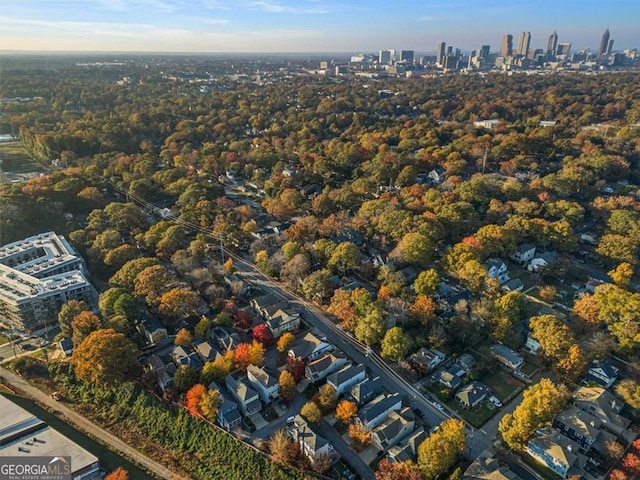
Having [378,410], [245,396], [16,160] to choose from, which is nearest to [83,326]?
[245,396]

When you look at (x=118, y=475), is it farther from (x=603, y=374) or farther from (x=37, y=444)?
(x=603, y=374)

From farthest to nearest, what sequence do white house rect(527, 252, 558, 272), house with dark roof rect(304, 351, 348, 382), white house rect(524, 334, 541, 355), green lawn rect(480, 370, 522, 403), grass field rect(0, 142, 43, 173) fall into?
grass field rect(0, 142, 43, 173), white house rect(527, 252, 558, 272), white house rect(524, 334, 541, 355), house with dark roof rect(304, 351, 348, 382), green lawn rect(480, 370, 522, 403)

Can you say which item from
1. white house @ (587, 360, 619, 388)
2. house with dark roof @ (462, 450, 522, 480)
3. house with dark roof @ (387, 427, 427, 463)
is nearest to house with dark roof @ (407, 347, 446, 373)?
house with dark roof @ (387, 427, 427, 463)

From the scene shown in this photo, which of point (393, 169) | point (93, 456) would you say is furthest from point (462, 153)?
point (93, 456)

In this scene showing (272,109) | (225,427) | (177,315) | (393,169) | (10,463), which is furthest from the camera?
(272,109)

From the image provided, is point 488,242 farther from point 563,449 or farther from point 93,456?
point 93,456

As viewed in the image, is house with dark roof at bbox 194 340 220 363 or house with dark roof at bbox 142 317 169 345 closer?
house with dark roof at bbox 194 340 220 363

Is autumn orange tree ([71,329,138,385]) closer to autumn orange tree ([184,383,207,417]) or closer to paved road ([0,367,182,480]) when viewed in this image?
paved road ([0,367,182,480])
